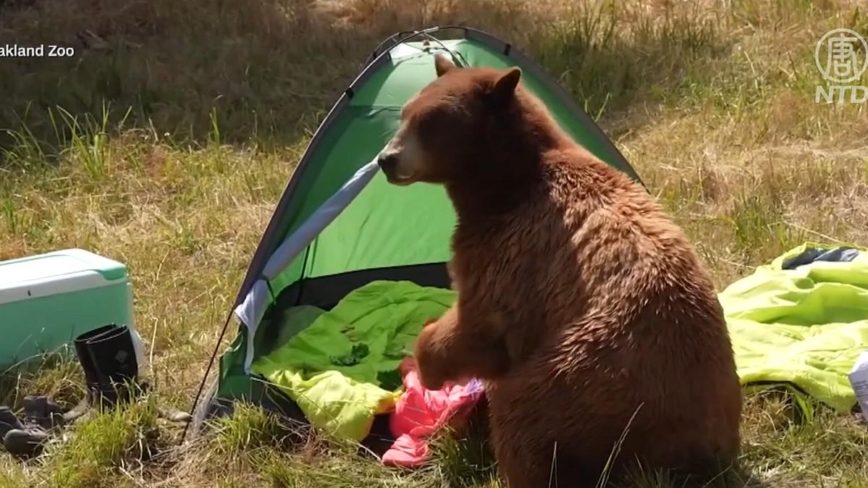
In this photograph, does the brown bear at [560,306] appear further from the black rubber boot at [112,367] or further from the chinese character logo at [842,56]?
the chinese character logo at [842,56]

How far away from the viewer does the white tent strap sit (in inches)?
151

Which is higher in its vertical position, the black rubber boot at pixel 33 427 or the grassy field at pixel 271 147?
the grassy field at pixel 271 147

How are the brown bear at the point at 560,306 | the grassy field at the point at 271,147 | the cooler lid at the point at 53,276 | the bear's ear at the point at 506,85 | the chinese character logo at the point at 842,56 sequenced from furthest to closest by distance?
the chinese character logo at the point at 842,56
the cooler lid at the point at 53,276
the grassy field at the point at 271,147
the bear's ear at the point at 506,85
the brown bear at the point at 560,306

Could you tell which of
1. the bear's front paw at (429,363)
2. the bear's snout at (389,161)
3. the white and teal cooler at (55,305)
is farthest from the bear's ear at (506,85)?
the white and teal cooler at (55,305)

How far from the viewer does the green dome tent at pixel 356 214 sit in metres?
3.85

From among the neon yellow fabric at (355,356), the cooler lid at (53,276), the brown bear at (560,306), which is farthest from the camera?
the cooler lid at (53,276)

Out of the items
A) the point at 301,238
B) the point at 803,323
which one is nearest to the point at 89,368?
the point at 301,238

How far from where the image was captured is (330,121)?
164 inches

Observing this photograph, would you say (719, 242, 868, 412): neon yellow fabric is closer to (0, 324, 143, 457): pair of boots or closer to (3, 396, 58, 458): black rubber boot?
(0, 324, 143, 457): pair of boots

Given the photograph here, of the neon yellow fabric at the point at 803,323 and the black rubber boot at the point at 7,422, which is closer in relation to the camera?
the neon yellow fabric at the point at 803,323

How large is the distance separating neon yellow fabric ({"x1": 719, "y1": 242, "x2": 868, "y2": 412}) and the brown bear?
71 centimetres

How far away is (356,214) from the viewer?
4.71 m

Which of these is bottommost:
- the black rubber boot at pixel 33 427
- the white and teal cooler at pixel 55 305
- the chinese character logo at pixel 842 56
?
the black rubber boot at pixel 33 427

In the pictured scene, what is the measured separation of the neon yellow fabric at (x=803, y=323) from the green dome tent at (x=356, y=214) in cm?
69
